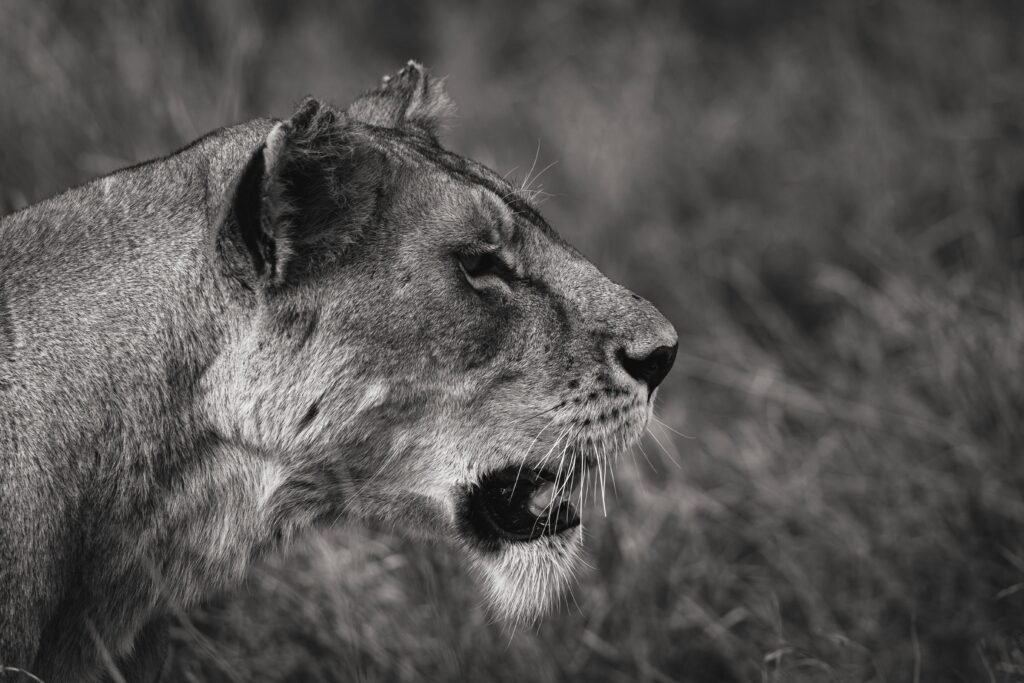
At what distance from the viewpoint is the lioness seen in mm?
2588

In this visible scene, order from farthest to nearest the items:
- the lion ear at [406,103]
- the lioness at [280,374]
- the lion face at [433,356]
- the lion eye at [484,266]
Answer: the lion ear at [406,103] → the lion eye at [484,266] → the lion face at [433,356] → the lioness at [280,374]

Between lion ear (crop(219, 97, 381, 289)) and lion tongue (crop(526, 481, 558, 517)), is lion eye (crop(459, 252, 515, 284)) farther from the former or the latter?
lion tongue (crop(526, 481, 558, 517))

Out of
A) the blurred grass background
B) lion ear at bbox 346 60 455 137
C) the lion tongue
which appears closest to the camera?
the lion tongue

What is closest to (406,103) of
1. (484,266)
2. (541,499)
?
(484,266)

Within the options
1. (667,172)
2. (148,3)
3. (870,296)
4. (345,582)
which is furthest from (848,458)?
(148,3)

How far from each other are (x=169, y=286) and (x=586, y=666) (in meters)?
1.91

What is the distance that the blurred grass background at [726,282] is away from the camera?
369cm

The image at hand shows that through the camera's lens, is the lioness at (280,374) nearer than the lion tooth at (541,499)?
Yes

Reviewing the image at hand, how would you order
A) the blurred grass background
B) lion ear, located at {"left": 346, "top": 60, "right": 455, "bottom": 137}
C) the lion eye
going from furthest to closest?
the blurred grass background → lion ear, located at {"left": 346, "top": 60, "right": 455, "bottom": 137} → the lion eye

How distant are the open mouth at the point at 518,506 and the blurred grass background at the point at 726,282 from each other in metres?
0.60

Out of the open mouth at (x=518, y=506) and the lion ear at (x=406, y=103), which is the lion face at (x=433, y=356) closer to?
the open mouth at (x=518, y=506)

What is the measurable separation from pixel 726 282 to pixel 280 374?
3860 mm

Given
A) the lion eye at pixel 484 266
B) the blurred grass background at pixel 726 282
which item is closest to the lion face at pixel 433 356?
the lion eye at pixel 484 266

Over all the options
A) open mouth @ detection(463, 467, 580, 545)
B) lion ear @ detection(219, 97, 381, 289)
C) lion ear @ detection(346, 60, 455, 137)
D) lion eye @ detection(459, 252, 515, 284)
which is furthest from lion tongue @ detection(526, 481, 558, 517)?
lion ear @ detection(346, 60, 455, 137)
